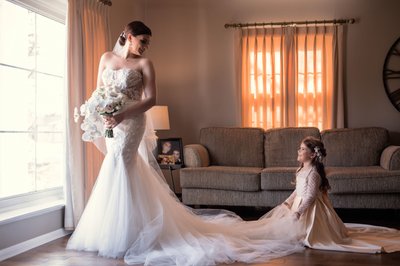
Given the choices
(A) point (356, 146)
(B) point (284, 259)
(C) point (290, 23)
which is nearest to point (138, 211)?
(B) point (284, 259)

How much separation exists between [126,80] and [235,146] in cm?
245

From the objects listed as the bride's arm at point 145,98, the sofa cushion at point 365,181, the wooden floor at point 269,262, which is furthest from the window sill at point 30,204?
the sofa cushion at point 365,181

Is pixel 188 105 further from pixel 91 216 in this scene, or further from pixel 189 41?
pixel 91 216

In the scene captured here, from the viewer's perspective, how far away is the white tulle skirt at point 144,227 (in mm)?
3115

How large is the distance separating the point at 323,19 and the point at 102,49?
2.85 m

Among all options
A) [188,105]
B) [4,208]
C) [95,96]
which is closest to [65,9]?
[95,96]

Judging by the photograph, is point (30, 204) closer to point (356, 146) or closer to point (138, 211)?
point (138, 211)

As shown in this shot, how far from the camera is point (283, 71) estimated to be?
5.77 metres

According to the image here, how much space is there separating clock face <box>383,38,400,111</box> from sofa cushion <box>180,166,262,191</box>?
2.05 meters

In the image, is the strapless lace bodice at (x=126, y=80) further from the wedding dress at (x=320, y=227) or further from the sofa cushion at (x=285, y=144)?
the sofa cushion at (x=285, y=144)

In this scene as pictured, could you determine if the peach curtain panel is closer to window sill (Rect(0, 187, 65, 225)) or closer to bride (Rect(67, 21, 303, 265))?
bride (Rect(67, 21, 303, 265))

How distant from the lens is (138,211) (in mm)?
3283

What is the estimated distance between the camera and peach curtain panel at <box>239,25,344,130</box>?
569 centimetres

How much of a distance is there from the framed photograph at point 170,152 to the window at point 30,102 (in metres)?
1.33
